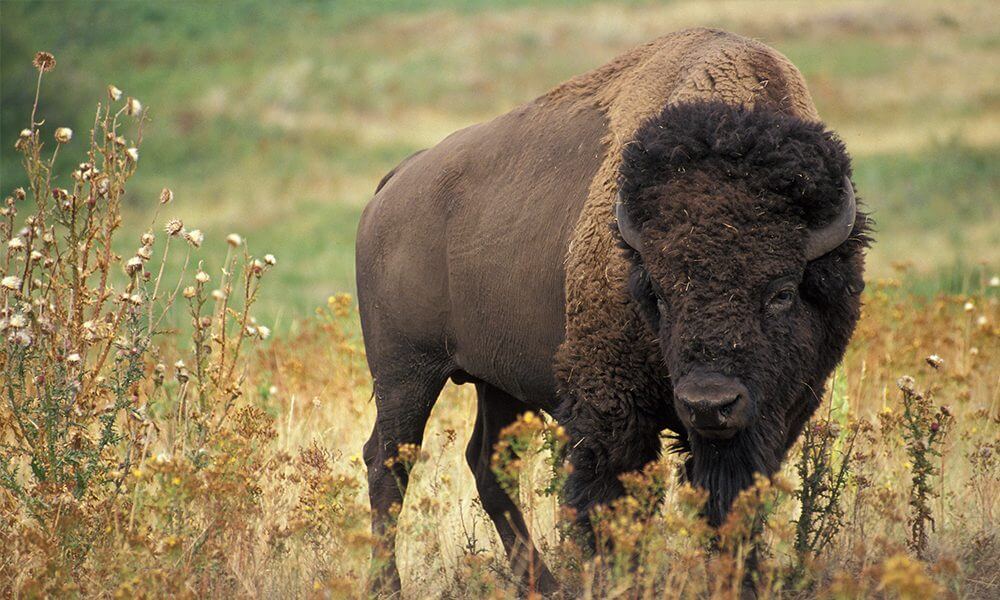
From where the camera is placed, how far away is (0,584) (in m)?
4.48

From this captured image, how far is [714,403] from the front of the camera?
4062 mm

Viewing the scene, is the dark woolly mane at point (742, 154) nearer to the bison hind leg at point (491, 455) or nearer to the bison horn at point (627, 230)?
the bison horn at point (627, 230)

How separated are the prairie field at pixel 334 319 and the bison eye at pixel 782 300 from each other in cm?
70

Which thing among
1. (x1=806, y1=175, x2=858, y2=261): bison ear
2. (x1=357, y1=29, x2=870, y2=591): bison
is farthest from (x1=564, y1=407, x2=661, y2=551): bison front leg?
(x1=806, y1=175, x2=858, y2=261): bison ear

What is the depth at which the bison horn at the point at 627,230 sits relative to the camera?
4586mm

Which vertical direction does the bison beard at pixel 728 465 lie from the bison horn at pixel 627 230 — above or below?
below

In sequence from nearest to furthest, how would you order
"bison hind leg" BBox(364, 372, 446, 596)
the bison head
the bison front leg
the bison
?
1. the bison head
2. the bison
3. the bison front leg
4. "bison hind leg" BBox(364, 372, 446, 596)

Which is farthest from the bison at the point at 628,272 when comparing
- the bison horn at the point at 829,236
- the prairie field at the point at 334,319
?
the prairie field at the point at 334,319

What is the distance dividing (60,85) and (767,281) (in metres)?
32.3

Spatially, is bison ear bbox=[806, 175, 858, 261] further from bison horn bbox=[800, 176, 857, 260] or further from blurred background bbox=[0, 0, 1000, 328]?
blurred background bbox=[0, 0, 1000, 328]

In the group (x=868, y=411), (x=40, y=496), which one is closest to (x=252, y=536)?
(x=40, y=496)

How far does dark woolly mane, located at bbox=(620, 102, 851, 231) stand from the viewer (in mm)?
4434

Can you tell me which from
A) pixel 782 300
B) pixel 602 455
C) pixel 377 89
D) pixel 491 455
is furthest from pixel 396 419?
pixel 377 89

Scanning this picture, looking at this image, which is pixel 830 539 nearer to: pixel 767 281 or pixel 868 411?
pixel 767 281
